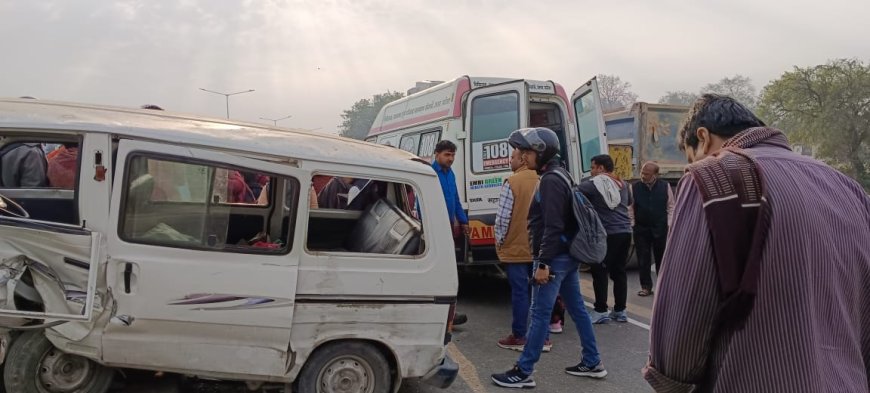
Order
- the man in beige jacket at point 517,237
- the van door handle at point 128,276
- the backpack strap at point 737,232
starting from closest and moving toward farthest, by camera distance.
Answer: the backpack strap at point 737,232 → the van door handle at point 128,276 → the man in beige jacket at point 517,237

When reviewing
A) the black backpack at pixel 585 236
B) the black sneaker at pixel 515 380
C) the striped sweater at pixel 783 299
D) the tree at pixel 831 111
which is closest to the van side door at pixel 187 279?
the black sneaker at pixel 515 380

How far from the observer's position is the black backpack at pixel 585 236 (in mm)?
4008

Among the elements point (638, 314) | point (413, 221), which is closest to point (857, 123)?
point (638, 314)

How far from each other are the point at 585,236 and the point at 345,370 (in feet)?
6.05

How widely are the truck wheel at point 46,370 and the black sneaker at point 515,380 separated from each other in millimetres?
2486

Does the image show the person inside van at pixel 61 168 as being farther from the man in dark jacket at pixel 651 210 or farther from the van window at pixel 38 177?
the man in dark jacket at pixel 651 210

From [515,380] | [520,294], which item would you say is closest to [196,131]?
[515,380]

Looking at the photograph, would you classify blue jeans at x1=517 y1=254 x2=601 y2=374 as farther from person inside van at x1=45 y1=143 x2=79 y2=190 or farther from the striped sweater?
person inside van at x1=45 y1=143 x2=79 y2=190

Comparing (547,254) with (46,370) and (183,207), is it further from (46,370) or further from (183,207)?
(46,370)

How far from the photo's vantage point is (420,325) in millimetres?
3426

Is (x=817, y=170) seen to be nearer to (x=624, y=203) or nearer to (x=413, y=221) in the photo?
(x=413, y=221)

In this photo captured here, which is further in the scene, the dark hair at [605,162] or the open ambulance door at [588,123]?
the open ambulance door at [588,123]

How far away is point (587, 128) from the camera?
7.13m

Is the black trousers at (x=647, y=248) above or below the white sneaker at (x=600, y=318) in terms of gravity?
above
